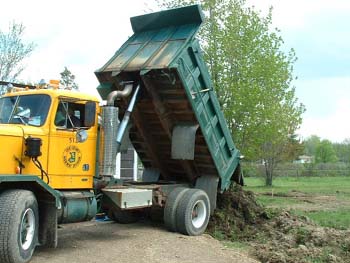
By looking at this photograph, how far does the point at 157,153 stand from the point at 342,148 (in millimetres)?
84525

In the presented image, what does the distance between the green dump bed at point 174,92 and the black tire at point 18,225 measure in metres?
3.49

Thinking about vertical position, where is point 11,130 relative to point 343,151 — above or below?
below

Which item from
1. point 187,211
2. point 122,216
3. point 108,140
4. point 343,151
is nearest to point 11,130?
point 108,140

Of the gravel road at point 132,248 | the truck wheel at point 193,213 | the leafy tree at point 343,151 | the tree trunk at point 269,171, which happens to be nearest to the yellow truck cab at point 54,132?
the gravel road at point 132,248

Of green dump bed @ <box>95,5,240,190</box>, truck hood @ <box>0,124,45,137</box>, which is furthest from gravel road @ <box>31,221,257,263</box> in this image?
truck hood @ <box>0,124,45,137</box>

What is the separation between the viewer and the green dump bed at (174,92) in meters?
9.86

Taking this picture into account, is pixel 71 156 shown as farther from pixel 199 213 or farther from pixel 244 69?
pixel 244 69

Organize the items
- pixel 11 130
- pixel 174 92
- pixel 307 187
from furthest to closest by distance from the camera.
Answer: pixel 307 187 → pixel 174 92 → pixel 11 130

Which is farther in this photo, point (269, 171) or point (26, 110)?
point (269, 171)

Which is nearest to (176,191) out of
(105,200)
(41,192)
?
(105,200)

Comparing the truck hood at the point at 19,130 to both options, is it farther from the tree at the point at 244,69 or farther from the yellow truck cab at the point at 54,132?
the tree at the point at 244,69

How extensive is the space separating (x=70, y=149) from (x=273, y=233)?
15.5 feet

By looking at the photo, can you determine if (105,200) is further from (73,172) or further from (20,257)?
(20,257)

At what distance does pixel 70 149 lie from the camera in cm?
852
